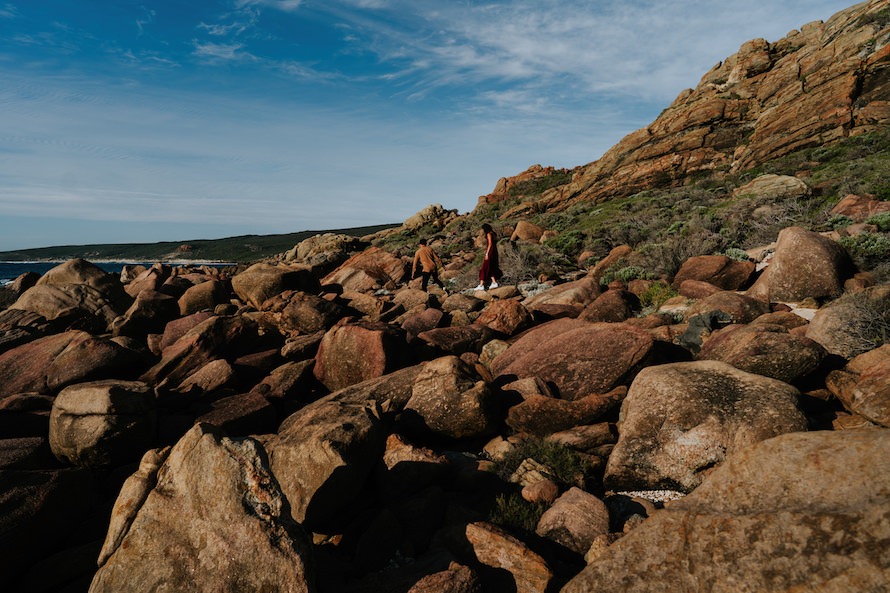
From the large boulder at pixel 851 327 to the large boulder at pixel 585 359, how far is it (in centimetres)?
253

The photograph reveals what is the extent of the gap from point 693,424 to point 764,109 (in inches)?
1962

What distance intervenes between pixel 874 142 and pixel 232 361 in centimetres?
3774

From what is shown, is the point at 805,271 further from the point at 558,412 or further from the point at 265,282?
the point at 265,282

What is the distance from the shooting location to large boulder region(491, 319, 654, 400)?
22.6ft

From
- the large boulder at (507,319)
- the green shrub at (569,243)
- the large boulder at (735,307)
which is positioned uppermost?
the green shrub at (569,243)

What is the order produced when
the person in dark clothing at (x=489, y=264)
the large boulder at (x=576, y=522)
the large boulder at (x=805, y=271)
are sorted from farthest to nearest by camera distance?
1. the person in dark clothing at (x=489, y=264)
2. the large boulder at (x=805, y=271)
3. the large boulder at (x=576, y=522)

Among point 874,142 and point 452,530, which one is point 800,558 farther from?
point 874,142

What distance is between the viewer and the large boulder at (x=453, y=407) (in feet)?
21.1

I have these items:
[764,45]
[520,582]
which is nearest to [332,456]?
[520,582]

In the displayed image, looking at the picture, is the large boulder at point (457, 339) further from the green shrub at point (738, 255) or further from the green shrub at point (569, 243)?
the green shrub at point (569, 243)

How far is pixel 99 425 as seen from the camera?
6.05 metres

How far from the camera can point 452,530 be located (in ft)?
14.8

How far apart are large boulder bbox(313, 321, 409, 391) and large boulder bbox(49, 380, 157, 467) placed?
3.10 m

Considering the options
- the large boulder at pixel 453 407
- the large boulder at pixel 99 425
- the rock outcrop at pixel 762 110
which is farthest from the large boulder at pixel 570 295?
the rock outcrop at pixel 762 110
